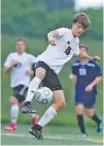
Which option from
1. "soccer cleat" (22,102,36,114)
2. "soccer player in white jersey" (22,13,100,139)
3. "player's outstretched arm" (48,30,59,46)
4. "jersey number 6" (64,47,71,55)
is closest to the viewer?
"soccer cleat" (22,102,36,114)

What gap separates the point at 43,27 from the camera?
15.4m

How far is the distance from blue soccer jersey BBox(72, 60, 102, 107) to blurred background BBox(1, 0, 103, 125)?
3.07 metres

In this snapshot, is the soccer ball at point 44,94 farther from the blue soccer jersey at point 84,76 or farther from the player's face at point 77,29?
the blue soccer jersey at point 84,76

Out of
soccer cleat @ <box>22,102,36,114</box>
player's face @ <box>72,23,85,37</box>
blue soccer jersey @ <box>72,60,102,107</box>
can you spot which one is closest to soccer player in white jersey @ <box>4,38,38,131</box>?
blue soccer jersey @ <box>72,60,102,107</box>

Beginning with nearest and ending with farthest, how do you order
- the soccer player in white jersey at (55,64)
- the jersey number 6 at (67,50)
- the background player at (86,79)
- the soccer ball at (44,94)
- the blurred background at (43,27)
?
the soccer player in white jersey at (55,64)
the soccer ball at (44,94)
the jersey number 6 at (67,50)
the background player at (86,79)
the blurred background at (43,27)

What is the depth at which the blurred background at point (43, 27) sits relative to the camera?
15148 mm

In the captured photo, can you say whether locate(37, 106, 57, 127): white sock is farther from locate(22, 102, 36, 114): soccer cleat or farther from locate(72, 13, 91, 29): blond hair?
locate(72, 13, 91, 29): blond hair

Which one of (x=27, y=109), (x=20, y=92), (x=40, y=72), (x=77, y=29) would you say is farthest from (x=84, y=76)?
(x=27, y=109)

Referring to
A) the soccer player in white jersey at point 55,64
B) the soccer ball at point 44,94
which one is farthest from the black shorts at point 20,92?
the soccer ball at point 44,94

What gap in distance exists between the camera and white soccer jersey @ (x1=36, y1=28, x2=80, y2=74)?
842 cm

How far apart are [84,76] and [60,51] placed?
→ 3.51m

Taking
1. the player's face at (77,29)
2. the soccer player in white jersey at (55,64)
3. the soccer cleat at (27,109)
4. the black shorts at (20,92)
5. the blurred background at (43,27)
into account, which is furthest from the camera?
the blurred background at (43,27)

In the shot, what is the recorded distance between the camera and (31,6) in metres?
15.4

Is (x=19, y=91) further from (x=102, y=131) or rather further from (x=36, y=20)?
(x=36, y=20)
